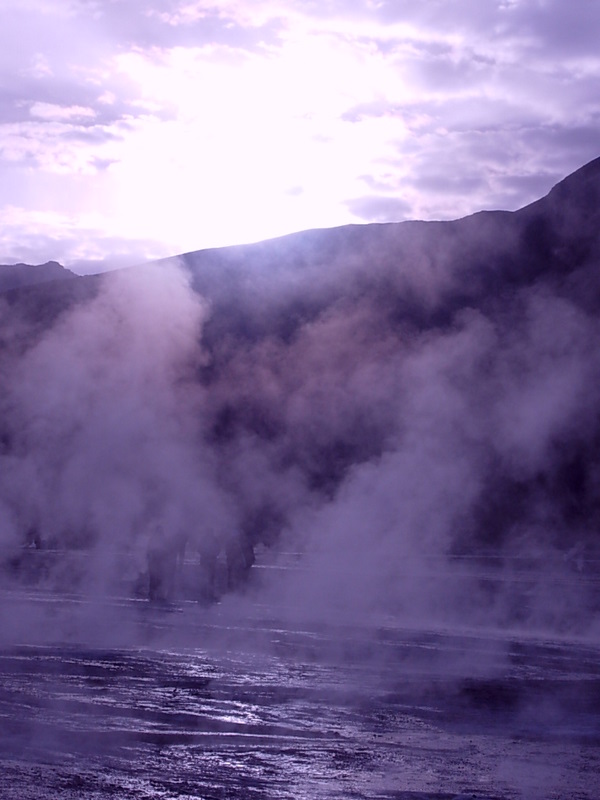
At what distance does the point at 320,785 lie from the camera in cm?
832

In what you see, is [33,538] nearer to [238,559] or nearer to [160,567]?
[160,567]

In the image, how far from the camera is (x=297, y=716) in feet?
36.2

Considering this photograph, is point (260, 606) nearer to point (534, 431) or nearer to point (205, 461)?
point (205, 461)

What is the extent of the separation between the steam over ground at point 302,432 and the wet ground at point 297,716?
4191 millimetres

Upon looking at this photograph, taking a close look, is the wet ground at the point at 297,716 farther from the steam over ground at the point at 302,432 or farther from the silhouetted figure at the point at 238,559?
the silhouetted figure at the point at 238,559

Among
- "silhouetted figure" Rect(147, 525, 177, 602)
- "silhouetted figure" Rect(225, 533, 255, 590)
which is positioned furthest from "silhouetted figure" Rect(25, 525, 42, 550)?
"silhouetted figure" Rect(225, 533, 255, 590)

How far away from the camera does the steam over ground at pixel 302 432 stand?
21.9m

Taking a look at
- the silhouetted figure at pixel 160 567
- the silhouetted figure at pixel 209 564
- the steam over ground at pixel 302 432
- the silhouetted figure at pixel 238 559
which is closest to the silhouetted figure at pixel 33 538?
the steam over ground at pixel 302 432

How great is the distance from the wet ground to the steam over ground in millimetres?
4191

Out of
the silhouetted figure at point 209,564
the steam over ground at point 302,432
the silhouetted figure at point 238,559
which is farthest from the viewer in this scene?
the silhouetted figure at point 238,559

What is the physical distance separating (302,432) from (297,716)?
15.1m

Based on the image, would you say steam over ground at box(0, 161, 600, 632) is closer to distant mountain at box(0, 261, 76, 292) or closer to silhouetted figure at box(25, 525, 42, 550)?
silhouetted figure at box(25, 525, 42, 550)

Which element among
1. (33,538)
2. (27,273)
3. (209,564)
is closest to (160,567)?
(209,564)

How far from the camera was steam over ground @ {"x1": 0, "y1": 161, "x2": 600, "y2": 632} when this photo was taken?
21.9 metres
